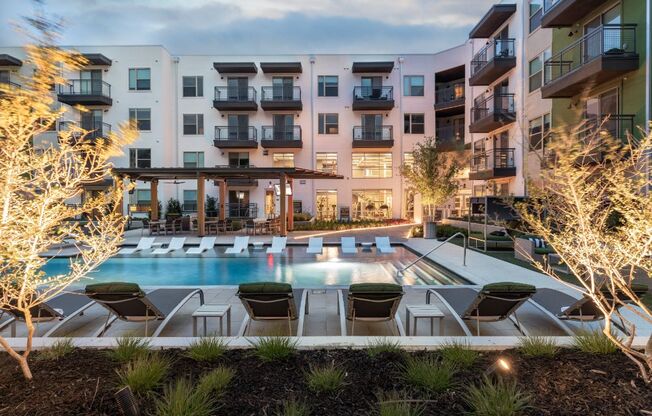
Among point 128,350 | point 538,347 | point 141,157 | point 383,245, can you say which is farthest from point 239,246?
point 141,157

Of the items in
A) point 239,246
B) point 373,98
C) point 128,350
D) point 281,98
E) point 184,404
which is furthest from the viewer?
point 373,98

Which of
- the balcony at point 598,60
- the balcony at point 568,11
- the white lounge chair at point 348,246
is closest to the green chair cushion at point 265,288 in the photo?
the white lounge chair at point 348,246

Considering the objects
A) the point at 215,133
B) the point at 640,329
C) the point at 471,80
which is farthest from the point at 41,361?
the point at 215,133

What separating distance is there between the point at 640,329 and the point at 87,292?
8064 mm

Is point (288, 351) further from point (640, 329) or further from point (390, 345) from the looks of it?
point (640, 329)

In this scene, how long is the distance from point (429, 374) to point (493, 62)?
19657 mm

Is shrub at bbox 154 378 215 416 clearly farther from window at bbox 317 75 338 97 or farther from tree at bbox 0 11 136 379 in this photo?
window at bbox 317 75 338 97

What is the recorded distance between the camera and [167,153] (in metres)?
27.9

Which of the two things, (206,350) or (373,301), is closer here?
(206,350)

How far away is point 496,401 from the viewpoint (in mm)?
2836

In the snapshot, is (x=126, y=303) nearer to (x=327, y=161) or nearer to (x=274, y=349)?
(x=274, y=349)

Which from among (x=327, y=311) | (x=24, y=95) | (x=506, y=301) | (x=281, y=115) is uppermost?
(x=281, y=115)

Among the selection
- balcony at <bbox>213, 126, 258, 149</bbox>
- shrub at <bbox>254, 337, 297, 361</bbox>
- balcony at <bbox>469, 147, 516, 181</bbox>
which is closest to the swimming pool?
shrub at <bbox>254, 337, 297, 361</bbox>

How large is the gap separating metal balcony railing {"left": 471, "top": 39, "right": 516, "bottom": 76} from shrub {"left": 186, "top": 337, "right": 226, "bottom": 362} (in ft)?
66.5
